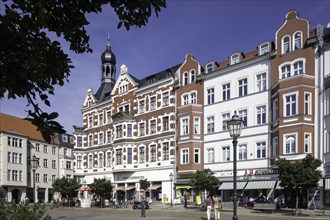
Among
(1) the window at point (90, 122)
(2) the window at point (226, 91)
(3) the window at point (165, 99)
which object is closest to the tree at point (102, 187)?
(3) the window at point (165, 99)

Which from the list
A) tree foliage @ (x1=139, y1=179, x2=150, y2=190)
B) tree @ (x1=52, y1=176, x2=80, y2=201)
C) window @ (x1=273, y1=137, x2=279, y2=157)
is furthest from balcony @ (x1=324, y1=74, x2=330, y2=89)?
tree @ (x1=52, y1=176, x2=80, y2=201)

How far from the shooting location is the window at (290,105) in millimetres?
33250

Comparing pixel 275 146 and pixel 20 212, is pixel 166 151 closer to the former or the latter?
pixel 275 146

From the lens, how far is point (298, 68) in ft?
113

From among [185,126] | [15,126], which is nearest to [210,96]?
[185,126]

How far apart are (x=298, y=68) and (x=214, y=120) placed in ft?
37.6

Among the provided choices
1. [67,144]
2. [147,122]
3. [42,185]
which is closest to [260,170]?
[147,122]

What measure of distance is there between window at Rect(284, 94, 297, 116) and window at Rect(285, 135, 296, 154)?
1899 millimetres

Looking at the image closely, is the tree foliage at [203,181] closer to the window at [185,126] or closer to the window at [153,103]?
the window at [185,126]

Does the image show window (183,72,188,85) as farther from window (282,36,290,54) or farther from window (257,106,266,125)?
window (282,36,290,54)

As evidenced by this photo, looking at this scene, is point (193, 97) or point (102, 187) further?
point (102, 187)

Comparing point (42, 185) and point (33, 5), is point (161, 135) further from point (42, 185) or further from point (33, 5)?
point (33, 5)

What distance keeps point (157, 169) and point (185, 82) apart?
36.1 ft

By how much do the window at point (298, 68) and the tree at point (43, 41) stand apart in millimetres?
32144
